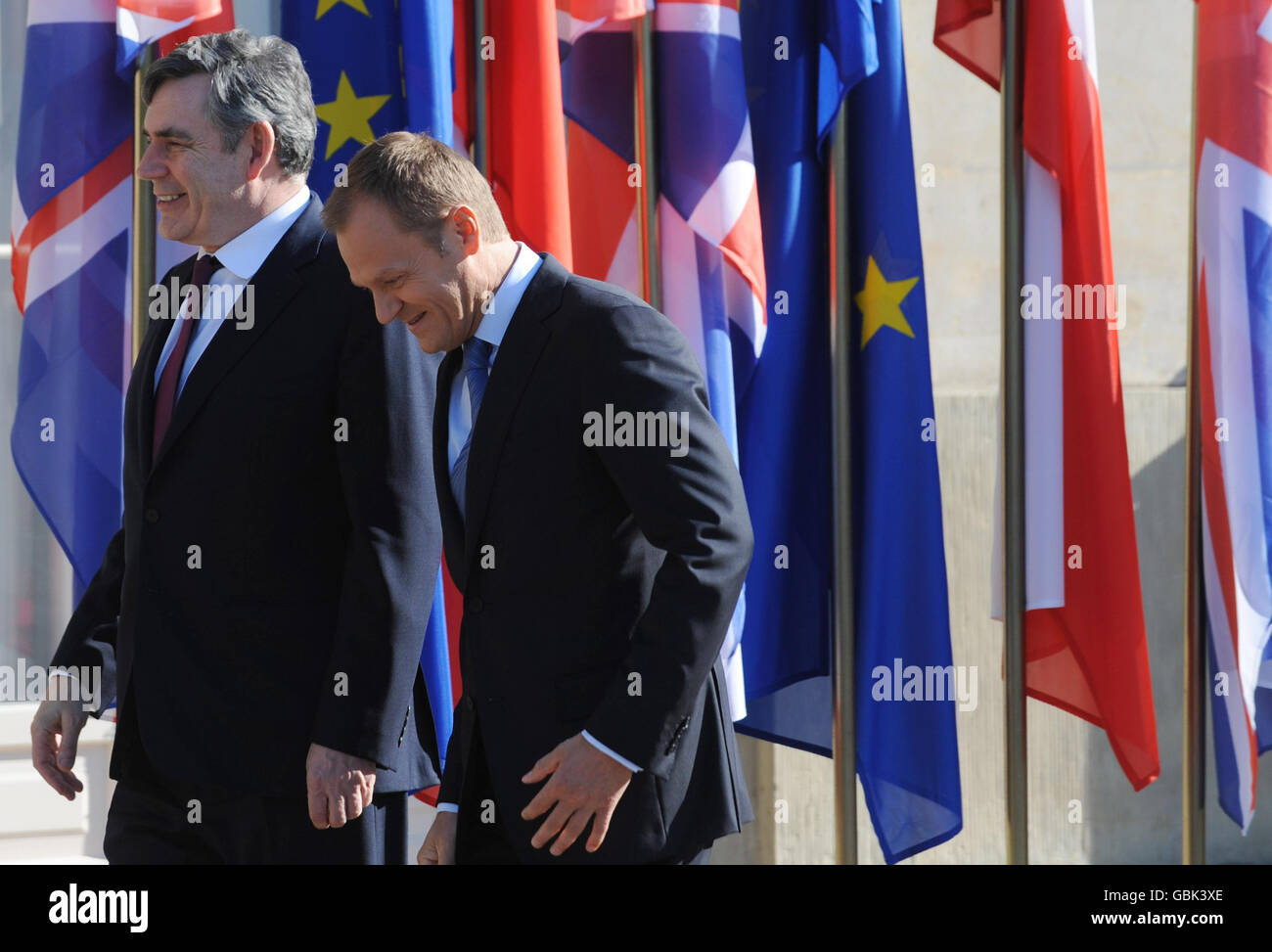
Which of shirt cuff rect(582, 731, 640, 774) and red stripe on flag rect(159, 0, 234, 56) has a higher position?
red stripe on flag rect(159, 0, 234, 56)

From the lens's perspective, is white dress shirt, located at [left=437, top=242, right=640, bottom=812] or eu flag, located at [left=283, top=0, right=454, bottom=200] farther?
eu flag, located at [left=283, top=0, right=454, bottom=200]

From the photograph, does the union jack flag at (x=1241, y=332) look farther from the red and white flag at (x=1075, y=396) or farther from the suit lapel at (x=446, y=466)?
the suit lapel at (x=446, y=466)

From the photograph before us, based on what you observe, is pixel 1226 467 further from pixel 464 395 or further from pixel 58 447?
pixel 58 447

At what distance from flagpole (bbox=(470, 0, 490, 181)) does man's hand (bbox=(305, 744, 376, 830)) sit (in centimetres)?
158

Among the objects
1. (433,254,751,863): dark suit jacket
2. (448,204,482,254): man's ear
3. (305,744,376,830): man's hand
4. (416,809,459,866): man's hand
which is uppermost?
(448,204,482,254): man's ear

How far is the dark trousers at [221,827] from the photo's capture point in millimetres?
2004

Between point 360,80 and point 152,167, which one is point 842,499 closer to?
point 360,80

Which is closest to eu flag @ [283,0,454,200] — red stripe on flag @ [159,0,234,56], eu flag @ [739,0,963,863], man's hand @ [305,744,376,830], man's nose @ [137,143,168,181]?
red stripe on flag @ [159,0,234,56]

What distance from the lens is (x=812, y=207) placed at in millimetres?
3305

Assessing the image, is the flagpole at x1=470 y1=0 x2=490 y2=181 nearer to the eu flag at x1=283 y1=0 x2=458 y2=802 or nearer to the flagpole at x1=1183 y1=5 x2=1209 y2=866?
the eu flag at x1=283 y1=0 x2=458 y2=802

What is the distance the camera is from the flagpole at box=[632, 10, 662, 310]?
3.17 meters

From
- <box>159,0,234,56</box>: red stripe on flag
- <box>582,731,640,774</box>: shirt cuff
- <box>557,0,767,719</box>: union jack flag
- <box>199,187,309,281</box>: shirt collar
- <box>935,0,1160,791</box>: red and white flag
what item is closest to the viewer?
<box>582,731,640,774</box>: shirt cuff

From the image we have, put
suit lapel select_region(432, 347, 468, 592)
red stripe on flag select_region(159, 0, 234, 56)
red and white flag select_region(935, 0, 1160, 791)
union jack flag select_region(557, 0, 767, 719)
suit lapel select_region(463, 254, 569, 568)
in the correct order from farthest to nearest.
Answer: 1. red and white flag select_region(935, 0, 1160, 791)
2. union jack flag select_region(557, 0, 767, 719)
3. red stripe on flag select_region(159, 0, 234, 56)
4. suit lapel select_region(432, 347, 468, 592)
5. suit lapel select_region(463, 254, 569, 568)

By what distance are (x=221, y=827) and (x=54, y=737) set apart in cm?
41
